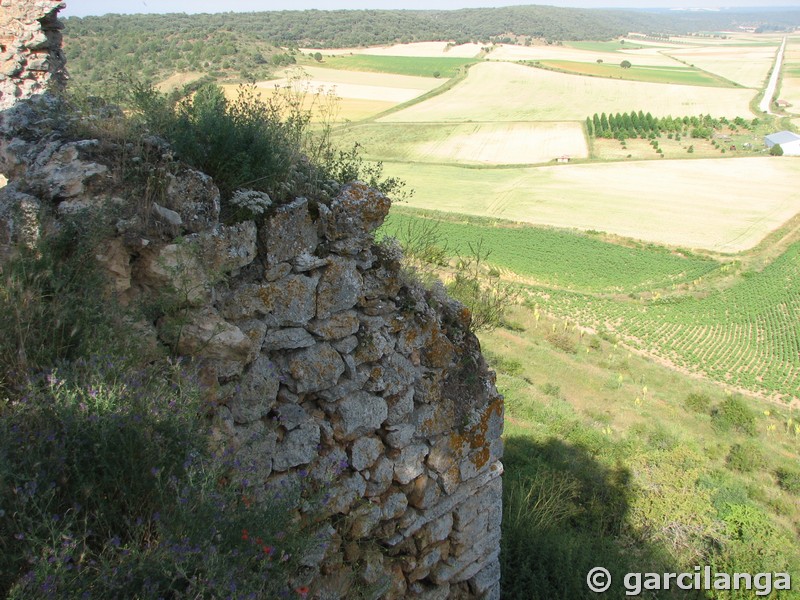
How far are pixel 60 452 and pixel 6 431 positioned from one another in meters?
0.27

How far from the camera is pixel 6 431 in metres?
2.73

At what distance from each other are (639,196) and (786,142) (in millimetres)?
26966

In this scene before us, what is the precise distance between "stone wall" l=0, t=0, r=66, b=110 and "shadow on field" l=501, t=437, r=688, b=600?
311 inches

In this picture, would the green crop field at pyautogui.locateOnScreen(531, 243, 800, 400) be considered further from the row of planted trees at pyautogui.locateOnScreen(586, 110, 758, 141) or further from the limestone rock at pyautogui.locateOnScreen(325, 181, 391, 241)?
the row of planted trees at pyautogui.locateOnScreen(586, 110, 758, 141)

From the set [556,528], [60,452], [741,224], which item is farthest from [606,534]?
[741,224]

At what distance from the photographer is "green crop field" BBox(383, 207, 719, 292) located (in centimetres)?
3404


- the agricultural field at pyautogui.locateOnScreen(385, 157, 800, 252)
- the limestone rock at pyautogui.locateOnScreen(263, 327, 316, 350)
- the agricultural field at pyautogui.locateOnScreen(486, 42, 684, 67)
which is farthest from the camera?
the agricultural field at pyautogui.locateOnScreen(486, 42, 684, 67)

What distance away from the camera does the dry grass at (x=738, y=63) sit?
111375 mm

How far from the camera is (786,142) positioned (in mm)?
A: 62562

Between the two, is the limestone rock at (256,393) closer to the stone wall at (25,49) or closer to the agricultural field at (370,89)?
the stone wall at (25,49)

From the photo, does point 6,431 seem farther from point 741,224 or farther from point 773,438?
point 741,224

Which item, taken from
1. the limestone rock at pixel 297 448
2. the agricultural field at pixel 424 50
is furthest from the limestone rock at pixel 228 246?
the agricultural field at pixel 424 50

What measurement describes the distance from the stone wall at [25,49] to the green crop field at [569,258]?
84.8 ft

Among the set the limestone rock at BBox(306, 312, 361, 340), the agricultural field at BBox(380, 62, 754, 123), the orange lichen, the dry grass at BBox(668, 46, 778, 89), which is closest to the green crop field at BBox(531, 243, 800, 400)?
the orange lichen
